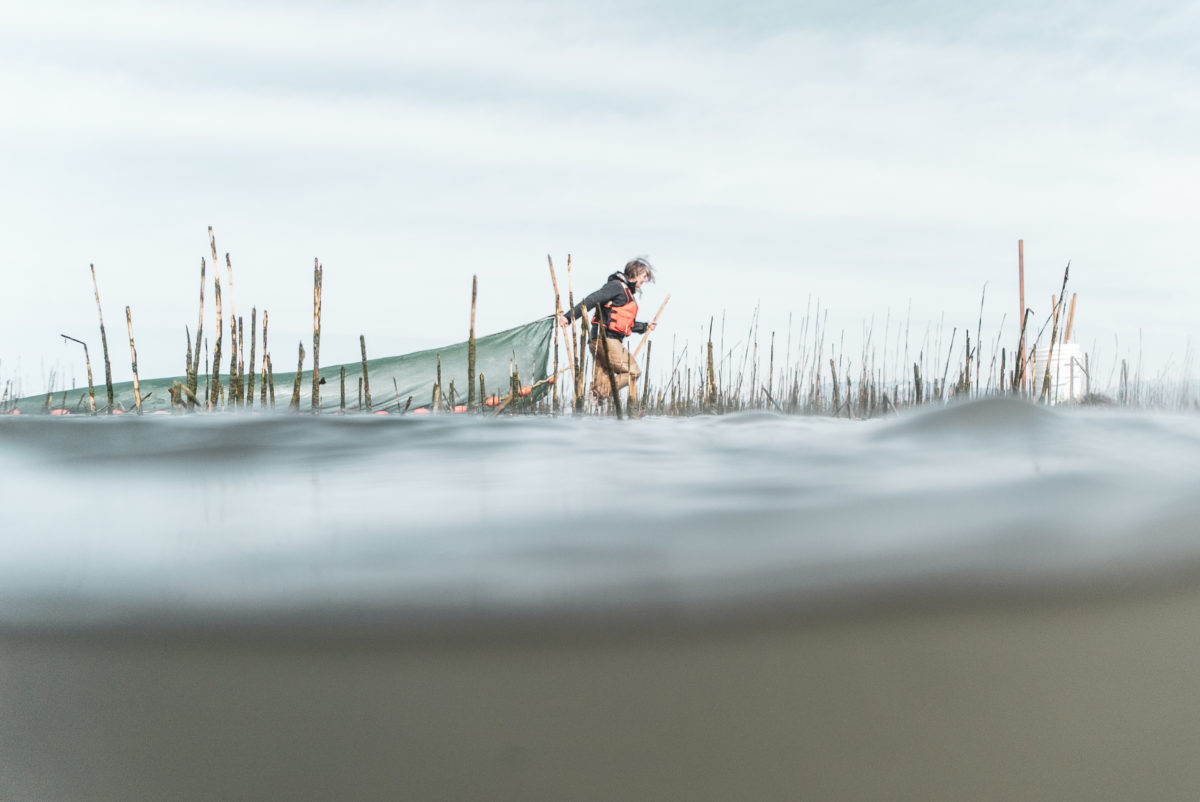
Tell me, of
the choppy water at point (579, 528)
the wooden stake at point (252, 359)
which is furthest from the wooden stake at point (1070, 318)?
Answer: the wooden stake at point (252, 359)

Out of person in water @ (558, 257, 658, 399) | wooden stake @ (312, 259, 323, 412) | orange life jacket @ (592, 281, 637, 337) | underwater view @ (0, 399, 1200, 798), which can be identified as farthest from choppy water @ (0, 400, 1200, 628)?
orange life jacket @ (592, 281, 637, 337)

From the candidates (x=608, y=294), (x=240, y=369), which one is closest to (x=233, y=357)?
(x=240, y=369)

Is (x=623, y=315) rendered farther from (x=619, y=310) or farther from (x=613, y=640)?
(x=613, y=640)

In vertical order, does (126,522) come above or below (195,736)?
above

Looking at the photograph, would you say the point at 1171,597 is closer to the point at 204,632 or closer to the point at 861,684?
the point at 861,684

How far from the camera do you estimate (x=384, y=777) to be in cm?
94

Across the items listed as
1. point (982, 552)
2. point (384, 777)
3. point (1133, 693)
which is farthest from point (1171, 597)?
point (384, 777)

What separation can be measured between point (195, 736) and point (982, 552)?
936 mm

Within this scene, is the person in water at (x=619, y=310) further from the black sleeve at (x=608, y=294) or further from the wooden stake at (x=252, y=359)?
the wooden stake at (x=252, y=359)

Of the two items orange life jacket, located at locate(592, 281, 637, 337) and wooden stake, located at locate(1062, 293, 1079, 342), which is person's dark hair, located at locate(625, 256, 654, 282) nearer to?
orange life jacket, located at locate(592, 281, 637, 337)

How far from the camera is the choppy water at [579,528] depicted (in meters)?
0.99

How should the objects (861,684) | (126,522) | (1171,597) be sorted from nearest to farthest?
(861,684) < (1171,597) < (126,522)

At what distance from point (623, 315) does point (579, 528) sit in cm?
375

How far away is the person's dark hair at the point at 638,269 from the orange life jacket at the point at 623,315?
133 millimetres
